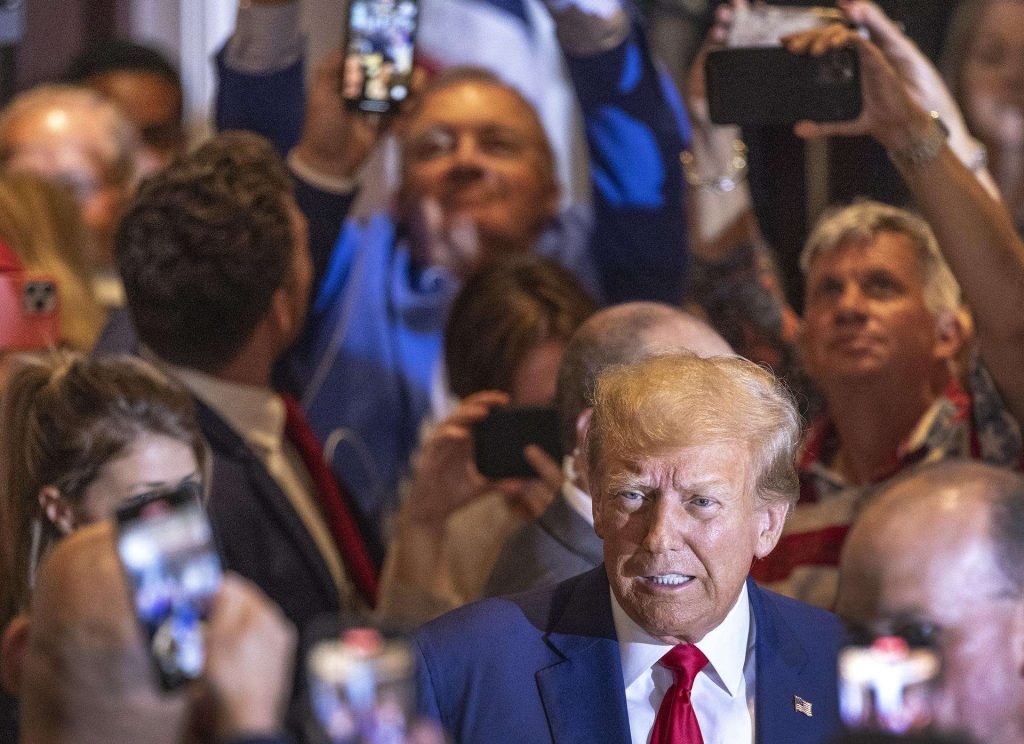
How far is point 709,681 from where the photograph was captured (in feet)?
6.81

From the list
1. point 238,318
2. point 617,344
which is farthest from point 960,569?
point 238,318

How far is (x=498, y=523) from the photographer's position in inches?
133

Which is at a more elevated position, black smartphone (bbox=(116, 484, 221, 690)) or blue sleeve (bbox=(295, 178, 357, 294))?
black smartphone (bbox=(116, 484, 221, 690))

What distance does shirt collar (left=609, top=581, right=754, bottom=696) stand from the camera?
207 cm

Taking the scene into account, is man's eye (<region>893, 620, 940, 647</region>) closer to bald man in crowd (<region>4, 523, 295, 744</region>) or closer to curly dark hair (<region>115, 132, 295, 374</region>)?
bald man in crowd (<region>4, 523, 295, 744</region>)

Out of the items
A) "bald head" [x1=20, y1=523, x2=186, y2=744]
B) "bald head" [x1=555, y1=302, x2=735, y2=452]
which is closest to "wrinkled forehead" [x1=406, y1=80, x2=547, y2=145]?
"bald head" [x1=555, y1=302, x2=735, y2=452]

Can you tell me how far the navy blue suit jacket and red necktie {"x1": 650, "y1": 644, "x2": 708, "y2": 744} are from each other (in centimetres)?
5

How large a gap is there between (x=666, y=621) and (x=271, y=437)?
53.4 inches

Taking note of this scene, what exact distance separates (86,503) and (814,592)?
132cm

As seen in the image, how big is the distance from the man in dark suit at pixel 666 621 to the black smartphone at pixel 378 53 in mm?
1791

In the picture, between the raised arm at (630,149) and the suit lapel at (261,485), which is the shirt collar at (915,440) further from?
the suit lapel at (261,485)

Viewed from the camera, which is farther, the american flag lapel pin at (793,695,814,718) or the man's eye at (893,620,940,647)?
the american flag lapel pin at (793,695,814,718)

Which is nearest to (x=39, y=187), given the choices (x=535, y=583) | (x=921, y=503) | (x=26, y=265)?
(x=26, y=265)

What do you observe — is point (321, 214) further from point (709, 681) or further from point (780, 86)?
point (709, 681)
